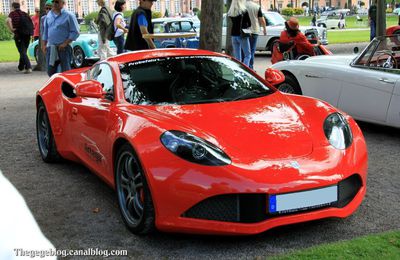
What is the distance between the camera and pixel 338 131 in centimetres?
394

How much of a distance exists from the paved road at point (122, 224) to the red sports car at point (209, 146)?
0.53ft

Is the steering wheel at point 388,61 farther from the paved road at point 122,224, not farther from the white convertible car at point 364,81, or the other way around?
the paved road at point 122,224

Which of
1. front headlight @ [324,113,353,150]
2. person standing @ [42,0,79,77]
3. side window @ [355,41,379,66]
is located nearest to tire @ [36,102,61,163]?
front headlight @ [324,113,353,150]

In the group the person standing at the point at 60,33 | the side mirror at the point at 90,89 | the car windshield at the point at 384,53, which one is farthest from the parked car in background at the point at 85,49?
the side mirror at the point at 90,89

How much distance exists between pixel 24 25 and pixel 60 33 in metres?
6.82

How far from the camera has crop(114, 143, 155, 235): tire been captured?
353cm

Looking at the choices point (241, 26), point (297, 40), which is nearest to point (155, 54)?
point (297, 40)

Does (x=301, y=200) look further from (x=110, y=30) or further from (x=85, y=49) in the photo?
(x=85, y=49)

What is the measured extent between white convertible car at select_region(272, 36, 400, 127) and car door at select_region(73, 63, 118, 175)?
322cm

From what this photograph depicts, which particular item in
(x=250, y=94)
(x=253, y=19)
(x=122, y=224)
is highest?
(x=253, y=19)

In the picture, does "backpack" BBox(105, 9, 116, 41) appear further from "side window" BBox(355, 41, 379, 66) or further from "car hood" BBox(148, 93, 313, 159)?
"car hood" BBox(148, 93, 313, 159)

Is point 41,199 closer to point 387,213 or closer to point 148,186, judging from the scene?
point 148,186

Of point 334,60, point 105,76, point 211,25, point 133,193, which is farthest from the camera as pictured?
point 211,25

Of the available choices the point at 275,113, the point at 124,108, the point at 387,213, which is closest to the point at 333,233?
the point at 387,213
